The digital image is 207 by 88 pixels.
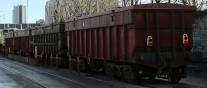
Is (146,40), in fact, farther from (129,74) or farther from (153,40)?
(129,74)

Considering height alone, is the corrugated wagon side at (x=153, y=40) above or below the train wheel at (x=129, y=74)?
above

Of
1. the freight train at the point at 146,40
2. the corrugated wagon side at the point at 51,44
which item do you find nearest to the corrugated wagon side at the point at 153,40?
the freight train at the point at 146,40

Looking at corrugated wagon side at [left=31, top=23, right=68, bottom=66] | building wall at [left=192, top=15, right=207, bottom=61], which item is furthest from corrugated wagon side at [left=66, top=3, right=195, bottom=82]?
corrugated wagon side at [left=31, top=23, right=68, bottom=66]

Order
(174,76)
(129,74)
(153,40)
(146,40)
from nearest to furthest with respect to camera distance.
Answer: (146,40)
(153,40)
(129,74)
(174,76)

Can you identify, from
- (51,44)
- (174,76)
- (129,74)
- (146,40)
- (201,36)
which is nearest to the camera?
(146,40)

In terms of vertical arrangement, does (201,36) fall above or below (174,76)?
above

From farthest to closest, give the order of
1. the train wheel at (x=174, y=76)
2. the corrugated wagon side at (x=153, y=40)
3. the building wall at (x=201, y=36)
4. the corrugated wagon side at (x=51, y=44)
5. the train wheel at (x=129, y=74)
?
the corrugated wagon side at (x=51, y=44) → the building wall at (x=201, y=36) → the train wheel at (x=174, y=76) → the train wheel at (x=129, y=74) → the corrugated wagon side at (x=153, y=40)

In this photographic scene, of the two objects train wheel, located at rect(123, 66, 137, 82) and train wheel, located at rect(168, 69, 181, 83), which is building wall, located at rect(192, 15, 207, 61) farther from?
train wheel, located at rect(123, 66, 137, 82)

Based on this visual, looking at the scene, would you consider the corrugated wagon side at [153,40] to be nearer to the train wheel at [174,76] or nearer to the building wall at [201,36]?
the train wheel at [174,76]

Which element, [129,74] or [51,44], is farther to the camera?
[51,44]

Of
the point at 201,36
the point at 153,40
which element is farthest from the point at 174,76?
the point at 201,36

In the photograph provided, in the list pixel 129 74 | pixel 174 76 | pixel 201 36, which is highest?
pixel 201 36

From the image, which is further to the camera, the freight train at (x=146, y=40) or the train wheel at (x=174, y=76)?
the train wheel at (x=174, y=76)

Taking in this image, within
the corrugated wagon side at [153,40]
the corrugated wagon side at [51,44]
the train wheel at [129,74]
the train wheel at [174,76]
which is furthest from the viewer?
the corrugated wagon side at [51,44]
